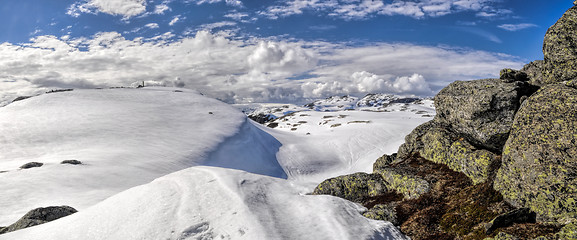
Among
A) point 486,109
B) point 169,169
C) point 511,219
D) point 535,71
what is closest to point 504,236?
point 511,219

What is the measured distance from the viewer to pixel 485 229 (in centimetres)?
931

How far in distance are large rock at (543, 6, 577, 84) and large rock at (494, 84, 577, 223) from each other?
3625 mm

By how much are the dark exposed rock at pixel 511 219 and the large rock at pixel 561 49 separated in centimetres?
912

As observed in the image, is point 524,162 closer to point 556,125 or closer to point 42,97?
point 556,125

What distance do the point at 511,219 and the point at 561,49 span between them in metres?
11.7

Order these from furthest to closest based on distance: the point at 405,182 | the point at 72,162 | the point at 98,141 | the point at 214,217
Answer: the point at 98,141 → the point at 72,162 → the point at 405,182 → the point at 214,217

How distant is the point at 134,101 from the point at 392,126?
280ft

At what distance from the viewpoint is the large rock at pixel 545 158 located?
935cm

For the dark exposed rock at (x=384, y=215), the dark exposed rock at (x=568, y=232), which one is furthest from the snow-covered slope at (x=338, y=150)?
the dark exposed rock at (x=568, y=232)

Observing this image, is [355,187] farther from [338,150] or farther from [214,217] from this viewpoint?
[338,150]

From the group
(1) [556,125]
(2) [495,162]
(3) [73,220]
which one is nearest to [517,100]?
(2) [495,162]

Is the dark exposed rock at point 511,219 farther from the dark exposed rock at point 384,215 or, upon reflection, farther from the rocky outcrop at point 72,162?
the rocky outcrop at point 72,162

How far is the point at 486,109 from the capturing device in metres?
16.1

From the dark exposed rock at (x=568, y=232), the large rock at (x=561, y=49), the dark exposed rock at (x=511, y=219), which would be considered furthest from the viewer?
the large rock at (x=561, y=49)
